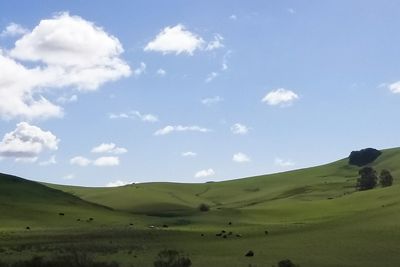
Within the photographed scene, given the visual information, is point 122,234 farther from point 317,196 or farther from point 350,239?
point 317,196

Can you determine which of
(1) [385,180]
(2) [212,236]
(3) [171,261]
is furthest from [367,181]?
(3) [171,261]

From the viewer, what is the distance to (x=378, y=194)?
97625mm

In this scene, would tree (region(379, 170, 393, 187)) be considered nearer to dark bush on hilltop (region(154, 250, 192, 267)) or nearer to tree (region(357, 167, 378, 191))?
tree (region(357, 167, 378, 191))

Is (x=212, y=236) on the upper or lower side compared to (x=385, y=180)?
lower


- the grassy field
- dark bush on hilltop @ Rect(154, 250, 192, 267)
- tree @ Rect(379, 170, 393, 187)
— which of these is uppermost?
tree @ Rect(379, 170, 393, 187)

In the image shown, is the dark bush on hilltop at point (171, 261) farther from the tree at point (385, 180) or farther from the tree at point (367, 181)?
the tree at point (367, 181)

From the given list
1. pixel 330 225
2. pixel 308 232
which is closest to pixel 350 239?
pixel 308 232

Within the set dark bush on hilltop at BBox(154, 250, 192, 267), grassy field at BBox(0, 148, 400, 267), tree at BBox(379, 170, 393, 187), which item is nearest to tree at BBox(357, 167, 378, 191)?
tree at BBox(379, 170, 393, 187)

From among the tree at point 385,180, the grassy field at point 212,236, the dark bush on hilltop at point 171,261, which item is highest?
the tree at point 385,180

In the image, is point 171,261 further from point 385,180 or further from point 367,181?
point 367,181

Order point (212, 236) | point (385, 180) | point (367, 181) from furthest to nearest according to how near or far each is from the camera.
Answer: point (367, 181) < point (385, 180) < point (212, 236)

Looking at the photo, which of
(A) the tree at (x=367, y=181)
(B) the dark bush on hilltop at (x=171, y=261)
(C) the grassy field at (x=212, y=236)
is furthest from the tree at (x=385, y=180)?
(B) the dark bush on hilltop at (x=171, y=261)

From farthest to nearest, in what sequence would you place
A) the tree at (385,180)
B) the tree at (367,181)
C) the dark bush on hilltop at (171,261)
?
the tree at (367,181), the tree at (385,180), the dark bush on hilltop at (171,261)

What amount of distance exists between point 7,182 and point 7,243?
6174 centimetres
